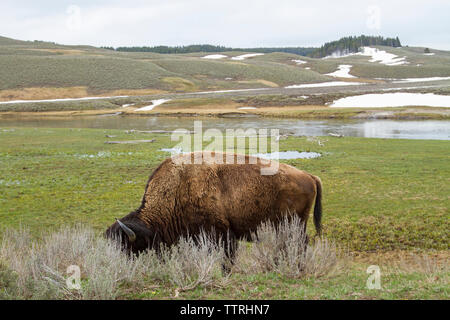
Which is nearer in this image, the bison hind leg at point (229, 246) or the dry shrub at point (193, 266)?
the dry shrub at point (193, 266)

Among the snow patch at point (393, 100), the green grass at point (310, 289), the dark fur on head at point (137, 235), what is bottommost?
the green grass at point (310, 289)

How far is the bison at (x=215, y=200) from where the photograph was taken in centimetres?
618

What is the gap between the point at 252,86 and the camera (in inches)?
3659

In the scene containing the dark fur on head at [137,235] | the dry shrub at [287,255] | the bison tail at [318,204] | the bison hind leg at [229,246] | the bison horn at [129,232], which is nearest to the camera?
the bison horn at [129,232]

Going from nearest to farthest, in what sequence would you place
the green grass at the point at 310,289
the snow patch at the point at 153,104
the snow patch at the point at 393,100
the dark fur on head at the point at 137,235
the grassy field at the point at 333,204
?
the green grass at the point at 310,289 < the grassy field at the point at 333,204 < the dark fur on head at the point at 137,235 < the snow patch at the point at 393,100 < the snow patch at the point at 153,104

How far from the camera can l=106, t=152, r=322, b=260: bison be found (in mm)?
6176

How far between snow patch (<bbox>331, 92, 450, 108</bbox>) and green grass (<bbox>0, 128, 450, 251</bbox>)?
29.8m

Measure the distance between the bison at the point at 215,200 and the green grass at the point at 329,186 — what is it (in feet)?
10.2

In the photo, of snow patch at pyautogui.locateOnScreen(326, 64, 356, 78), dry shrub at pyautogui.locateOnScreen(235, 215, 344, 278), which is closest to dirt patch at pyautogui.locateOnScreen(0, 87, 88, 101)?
snow patch at pyautogui.locateOnScreen(326, 64, 356, 78)

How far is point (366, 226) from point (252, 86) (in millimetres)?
85301

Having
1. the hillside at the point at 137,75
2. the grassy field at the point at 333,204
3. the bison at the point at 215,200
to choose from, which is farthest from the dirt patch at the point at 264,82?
the bison at the point at 215,200

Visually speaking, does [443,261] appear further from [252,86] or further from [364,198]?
[252,86]

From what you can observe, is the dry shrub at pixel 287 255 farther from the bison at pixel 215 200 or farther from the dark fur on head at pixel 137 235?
the dark fur on head at pixel 137 235

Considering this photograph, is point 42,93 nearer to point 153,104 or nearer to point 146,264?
point 153,104
